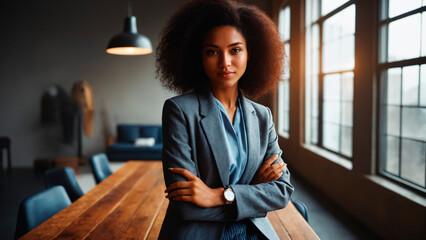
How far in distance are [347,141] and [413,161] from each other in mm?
1479

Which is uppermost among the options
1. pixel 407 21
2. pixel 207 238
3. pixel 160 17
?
pixel 160 17

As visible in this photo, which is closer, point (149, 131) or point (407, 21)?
point (407, 21)

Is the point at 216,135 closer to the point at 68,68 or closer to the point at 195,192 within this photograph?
the point at 195,192

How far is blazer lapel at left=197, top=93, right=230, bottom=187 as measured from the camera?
1.13 metres

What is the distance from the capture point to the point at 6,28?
8617 mm

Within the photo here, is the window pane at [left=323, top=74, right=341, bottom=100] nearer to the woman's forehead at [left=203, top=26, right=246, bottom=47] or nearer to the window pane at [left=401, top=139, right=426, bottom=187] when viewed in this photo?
the window pane at [left=401, top=139, right=426, bottom=187]

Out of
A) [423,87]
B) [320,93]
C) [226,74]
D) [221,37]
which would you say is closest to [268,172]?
[226,74]

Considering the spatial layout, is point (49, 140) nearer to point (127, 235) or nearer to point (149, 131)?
point (149, 131)

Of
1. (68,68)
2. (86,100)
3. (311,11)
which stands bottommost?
(86,100)

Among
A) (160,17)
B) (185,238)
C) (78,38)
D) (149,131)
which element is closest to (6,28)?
(78,38)

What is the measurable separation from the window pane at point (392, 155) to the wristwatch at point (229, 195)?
3.01 m

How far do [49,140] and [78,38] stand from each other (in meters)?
2.86

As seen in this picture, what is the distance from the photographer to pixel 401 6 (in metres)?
3.34

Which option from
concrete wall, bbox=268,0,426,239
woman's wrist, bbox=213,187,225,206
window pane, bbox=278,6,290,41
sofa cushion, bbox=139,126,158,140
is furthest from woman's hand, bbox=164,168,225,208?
sofa cushion, bbox=139,126,158,140
